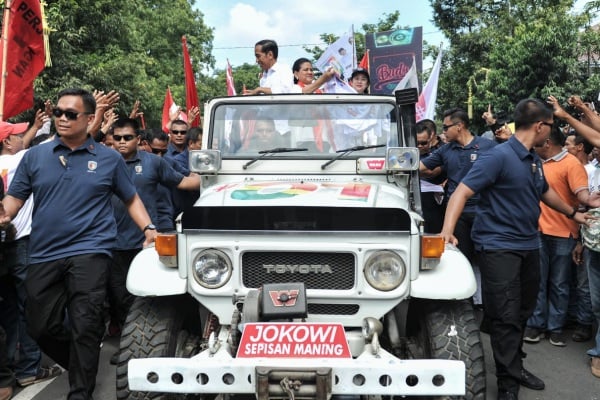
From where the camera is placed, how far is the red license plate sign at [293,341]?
8.61 feet

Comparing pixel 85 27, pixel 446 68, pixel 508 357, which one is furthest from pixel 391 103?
pixel 446 68

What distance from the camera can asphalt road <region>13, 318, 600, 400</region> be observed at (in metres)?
4.23

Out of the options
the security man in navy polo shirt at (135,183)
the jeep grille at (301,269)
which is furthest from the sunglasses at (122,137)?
the jeep grille at (301,269)

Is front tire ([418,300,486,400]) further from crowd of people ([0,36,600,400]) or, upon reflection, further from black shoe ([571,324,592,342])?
black shoe ([571,324,592,342])

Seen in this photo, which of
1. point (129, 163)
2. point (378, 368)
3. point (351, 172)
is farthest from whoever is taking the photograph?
point (129, 163)

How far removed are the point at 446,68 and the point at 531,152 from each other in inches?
987

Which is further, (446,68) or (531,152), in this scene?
(446,68)

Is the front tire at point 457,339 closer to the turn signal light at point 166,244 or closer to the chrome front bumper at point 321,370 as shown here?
the chrome front bumper at point 321,370

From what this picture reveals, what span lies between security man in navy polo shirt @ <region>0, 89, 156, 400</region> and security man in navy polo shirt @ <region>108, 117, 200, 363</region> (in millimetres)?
1075

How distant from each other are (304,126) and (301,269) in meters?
1.62

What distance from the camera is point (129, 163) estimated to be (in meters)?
5.18

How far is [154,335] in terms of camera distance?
3.23 metres

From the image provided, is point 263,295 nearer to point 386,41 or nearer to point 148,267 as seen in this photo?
point 148,267

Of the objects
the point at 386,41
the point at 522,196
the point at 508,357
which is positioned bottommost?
the point at 508,357
